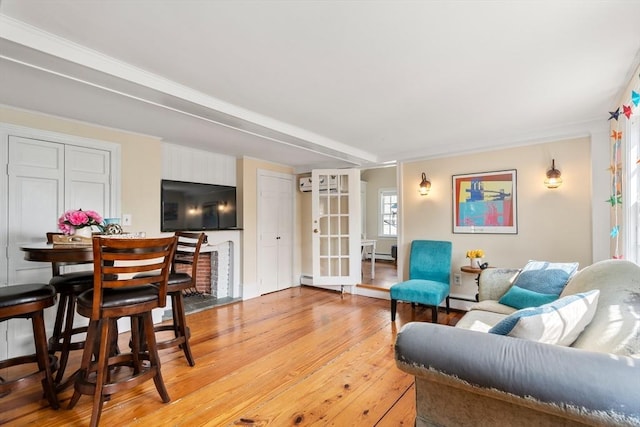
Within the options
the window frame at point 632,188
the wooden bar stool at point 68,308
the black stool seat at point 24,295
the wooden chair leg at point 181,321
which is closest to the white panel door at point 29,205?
the wooden bar stool at point 68,308

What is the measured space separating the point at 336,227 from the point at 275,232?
1.02 meters

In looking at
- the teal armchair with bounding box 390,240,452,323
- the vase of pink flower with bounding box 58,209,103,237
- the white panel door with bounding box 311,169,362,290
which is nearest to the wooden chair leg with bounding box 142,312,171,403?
the vase of pink flower with bounding box 58,209,103,237

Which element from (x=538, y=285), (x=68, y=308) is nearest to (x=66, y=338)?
(x=68, y=308)

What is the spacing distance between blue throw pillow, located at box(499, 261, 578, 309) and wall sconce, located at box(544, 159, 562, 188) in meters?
1.21

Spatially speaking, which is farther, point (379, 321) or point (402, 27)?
point (379, 321)

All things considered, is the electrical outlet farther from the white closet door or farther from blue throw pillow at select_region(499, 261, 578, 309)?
the white closet door

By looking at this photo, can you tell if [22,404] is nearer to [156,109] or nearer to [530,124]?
[156,109]

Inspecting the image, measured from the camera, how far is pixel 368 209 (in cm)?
812

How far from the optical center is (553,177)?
321cm

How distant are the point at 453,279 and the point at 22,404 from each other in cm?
422

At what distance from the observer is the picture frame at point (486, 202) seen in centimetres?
351

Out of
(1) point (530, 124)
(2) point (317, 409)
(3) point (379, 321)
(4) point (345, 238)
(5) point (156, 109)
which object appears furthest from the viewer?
(4) point (345, 238)

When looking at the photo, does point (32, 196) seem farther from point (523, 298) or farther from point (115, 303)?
point (523, 298)

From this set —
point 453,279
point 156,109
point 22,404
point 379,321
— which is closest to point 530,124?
point 453,279
